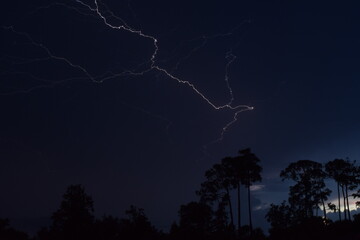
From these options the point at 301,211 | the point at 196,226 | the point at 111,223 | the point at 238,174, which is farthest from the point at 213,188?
the point at 301,211

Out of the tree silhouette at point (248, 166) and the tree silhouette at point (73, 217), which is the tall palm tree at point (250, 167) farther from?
the tree silhouette at point (73, 217)

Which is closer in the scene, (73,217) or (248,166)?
(73,217)

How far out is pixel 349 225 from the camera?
2838cm

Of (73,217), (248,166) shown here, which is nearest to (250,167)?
(248,166)

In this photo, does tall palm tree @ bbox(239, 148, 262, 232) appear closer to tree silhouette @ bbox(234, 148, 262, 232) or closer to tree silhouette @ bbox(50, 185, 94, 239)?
tree silhouette @ bbox(234, 148, 262, 232)

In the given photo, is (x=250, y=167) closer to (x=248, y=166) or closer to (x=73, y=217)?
(x=248, y=166)

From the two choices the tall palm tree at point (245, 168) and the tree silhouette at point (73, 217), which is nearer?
the tree silhouette at point (73, 217)

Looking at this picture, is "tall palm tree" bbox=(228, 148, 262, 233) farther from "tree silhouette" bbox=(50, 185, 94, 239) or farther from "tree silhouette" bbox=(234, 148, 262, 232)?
"tree silhouette" bbox=(50, 185, 94, 239)

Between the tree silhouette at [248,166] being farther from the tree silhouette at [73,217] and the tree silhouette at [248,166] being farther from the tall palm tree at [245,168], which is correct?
the tree silhouette at [73,217]

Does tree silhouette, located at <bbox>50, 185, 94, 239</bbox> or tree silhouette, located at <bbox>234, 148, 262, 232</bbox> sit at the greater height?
tree silhouette, located at <bbox>234, 148, 262, 232</bbox>

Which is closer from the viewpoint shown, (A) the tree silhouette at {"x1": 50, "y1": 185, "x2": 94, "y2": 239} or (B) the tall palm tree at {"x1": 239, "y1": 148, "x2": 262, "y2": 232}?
(A) the tree silhouette at {"x1": 50, "y1": 185, "x2": 94, "y2": 239}

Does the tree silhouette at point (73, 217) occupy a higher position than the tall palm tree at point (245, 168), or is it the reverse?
the tall palm tree at point (245, 168)

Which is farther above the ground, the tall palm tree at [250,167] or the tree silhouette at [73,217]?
the tall palm tree at [250,167]

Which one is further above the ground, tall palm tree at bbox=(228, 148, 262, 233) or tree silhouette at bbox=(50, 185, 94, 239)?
tall palm tree at bbox=(228, 148, 262, 233)
